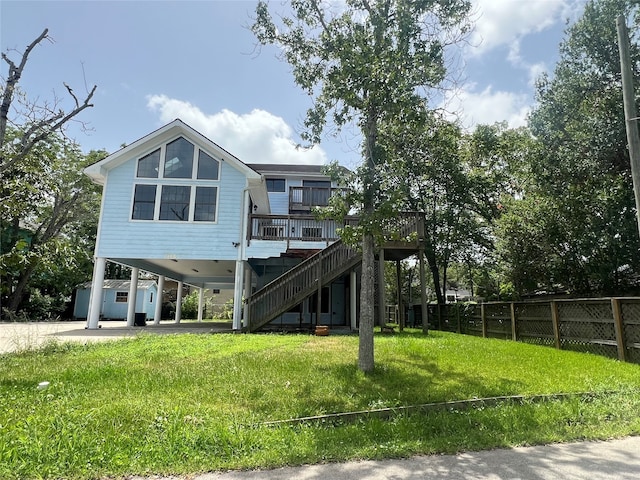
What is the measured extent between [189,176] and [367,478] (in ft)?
44.3

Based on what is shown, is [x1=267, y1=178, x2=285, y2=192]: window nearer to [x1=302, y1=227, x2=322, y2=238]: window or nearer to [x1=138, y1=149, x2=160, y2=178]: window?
[x1=302, y1=227, x2=322, y2=238]: window

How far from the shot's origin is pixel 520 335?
1127 centimetres

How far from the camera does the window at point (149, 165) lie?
14.5 m

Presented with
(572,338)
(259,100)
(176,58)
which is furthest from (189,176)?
(572,338)

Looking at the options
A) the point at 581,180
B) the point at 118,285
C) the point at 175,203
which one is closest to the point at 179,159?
the point at 175,203

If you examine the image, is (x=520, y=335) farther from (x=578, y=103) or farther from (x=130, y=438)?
(x=130, y=438)

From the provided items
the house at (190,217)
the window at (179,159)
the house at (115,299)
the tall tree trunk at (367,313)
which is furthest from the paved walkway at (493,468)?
the house at (115,299)

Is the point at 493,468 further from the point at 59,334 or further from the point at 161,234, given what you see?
the point at 59,334

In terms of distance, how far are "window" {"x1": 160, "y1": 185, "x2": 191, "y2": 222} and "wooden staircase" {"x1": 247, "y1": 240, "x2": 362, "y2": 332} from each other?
4510 millimetres

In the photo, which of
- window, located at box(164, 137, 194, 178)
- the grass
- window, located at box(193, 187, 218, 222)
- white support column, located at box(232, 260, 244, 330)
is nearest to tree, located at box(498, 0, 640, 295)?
the grass

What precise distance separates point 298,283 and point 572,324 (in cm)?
772

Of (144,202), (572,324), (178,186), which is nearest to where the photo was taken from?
(572,324)

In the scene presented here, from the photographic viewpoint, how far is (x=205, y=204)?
14289 millimetres

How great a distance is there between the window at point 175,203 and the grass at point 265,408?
7251mm
